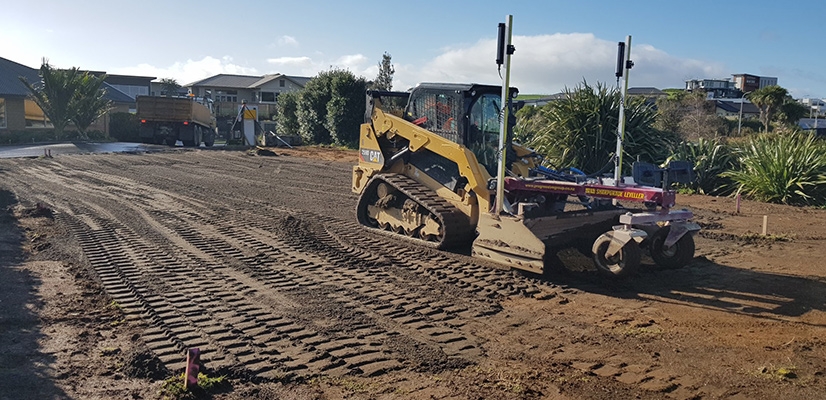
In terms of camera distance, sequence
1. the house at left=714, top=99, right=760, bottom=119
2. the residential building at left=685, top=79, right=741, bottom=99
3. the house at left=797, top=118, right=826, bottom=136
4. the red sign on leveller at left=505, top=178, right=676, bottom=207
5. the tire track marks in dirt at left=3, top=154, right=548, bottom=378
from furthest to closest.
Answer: the residential building at left=685, top=79, right=741, bottom=99, the house at left=714, top=99, right=760, bottom=119, the house at left=797, top=118, right=826, bottom=136, the red sign on leveller at left=505, top=178, right=676, bottom=207, the tire track marks in dirt at left=3, top=154, right=548, bottom=378

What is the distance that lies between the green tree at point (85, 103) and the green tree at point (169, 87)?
100ft

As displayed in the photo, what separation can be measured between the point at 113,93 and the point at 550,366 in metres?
49.4

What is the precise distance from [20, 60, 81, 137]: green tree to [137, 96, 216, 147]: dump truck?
4829mm

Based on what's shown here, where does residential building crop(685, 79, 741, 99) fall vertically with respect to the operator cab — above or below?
above

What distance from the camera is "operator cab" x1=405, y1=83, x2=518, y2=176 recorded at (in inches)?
374

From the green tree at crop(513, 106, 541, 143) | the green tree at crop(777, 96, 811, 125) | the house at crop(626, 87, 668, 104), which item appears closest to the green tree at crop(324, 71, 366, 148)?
the green tree at crop(513, 106, 541, 143)

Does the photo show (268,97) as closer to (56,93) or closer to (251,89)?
(251,89)

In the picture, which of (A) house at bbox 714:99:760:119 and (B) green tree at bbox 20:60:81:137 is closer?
(B) green tree at bbox 20:60:81:137

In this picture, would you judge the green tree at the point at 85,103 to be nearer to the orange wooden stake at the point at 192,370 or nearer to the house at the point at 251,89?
the house at the point at 251,89

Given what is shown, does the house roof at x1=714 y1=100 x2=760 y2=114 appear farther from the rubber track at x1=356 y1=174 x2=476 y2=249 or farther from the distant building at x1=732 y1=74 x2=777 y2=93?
the rubber track at x1=356 y1=174 x2=476 y2=249

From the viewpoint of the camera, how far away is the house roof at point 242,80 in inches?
2530

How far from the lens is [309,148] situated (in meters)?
28.7

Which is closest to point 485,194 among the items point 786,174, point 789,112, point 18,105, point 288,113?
point 786,174

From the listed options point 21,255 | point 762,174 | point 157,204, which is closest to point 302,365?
point 21,255
